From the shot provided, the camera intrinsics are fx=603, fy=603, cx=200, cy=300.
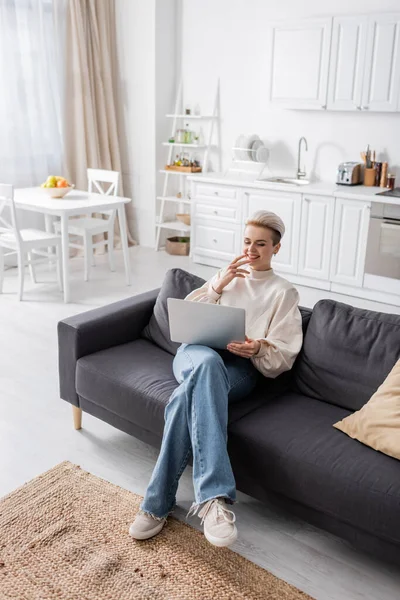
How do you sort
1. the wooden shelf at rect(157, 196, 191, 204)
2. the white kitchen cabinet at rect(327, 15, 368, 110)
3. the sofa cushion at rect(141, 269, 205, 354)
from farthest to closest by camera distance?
the wooden shelf at rect(157, 196, 191, 204), the white kitchen cabinet at rect(327, 15, 368, 110), the sofa cushion at rect(141, 269, 205, 354)

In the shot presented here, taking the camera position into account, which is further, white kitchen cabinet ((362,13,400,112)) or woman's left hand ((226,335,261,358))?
white kitchen cabinet ((362,13,400,112))

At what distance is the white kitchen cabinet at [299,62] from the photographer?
4.61 m

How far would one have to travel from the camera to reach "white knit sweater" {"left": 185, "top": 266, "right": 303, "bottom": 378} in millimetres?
2213

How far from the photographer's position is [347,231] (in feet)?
14.9

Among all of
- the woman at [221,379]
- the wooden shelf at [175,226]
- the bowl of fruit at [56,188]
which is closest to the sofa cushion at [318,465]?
the woman at [221,379]

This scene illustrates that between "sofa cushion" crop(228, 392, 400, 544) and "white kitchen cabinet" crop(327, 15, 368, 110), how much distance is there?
3.14 m

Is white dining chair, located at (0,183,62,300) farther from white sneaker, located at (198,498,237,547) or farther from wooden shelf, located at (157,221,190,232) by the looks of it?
white sneaker, located at (198,498,237,547)

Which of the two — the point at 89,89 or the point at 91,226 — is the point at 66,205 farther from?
the point at 89,89

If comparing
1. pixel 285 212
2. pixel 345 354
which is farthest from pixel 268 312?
pixel 285 212

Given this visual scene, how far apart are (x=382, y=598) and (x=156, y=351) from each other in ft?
4.28

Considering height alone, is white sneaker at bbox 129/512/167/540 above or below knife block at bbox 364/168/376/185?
below

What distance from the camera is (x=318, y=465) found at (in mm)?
1840

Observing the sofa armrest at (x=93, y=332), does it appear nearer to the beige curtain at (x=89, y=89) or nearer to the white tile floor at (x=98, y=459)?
the white tile floor at (x=98, y=459)

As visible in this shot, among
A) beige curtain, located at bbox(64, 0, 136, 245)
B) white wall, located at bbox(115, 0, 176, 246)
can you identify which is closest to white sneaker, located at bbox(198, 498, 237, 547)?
beige curtain, located at bbox(64, 0, 136, 245)
